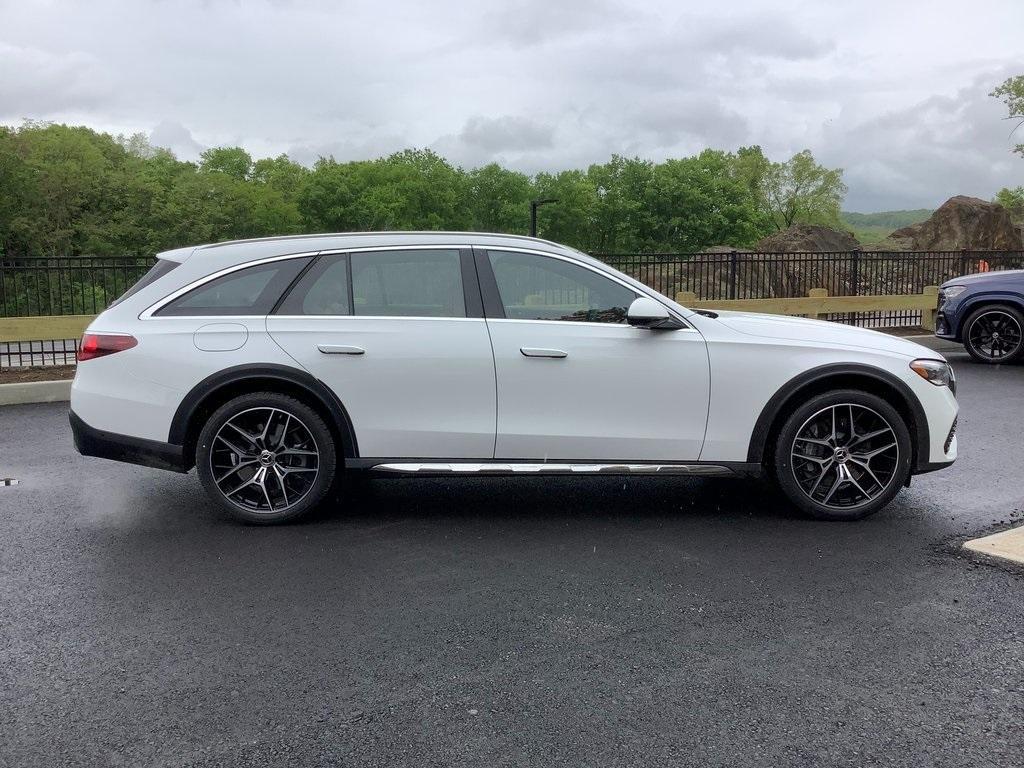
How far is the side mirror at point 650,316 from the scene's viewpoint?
550 centimetres

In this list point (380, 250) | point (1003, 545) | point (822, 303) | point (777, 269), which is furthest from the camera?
point (777, 269)

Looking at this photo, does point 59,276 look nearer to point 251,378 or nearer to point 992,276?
point 251,378

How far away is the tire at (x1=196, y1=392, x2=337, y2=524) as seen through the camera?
5613 mm

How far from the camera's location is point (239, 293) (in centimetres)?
578

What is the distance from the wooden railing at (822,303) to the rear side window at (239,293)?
33.0 feet

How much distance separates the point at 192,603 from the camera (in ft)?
14.5

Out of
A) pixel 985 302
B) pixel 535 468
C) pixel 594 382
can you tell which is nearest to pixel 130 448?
pixel 535 468

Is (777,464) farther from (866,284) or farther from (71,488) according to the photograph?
(866,284)

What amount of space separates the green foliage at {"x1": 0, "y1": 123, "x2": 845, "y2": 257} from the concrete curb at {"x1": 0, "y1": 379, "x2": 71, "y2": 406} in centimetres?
5132

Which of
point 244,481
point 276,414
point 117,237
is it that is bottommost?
point 244,481

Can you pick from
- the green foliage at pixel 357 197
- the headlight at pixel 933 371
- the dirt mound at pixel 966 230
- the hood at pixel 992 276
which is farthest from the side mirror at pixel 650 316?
the green foliage at pixel 357 197

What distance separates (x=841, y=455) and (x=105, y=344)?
4565 millimetres

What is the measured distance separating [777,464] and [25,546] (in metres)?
4.46

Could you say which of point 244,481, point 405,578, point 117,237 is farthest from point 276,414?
point 117,237
